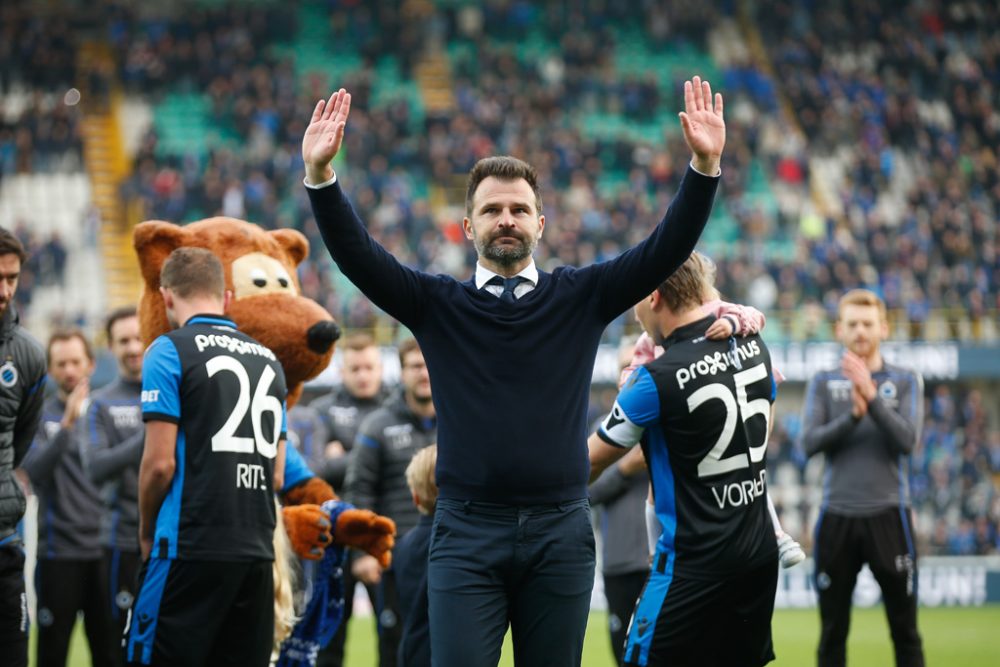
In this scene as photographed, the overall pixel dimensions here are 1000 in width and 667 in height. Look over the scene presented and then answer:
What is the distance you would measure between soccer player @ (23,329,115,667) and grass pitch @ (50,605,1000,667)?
1.51 meters

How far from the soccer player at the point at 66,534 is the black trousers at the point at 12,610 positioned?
2310 mm

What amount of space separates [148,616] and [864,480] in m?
4.50

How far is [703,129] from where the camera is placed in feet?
12.9

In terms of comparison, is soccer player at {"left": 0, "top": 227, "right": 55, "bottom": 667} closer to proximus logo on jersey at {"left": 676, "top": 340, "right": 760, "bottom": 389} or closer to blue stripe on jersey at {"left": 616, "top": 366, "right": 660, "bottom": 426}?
blue stripe on jersey at {"left": 616, "top": 366, "right": 660, "bottom": 426}

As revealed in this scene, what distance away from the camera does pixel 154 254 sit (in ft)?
19.1

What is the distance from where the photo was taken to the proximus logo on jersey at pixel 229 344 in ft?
15.5

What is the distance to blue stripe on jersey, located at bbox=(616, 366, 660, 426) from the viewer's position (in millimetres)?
4625

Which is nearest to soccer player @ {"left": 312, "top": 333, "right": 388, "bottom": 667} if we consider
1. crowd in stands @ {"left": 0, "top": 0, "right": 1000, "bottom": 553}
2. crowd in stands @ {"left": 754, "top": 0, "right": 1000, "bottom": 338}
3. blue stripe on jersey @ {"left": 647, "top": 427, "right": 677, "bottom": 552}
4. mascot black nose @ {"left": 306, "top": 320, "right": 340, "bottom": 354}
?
mascot black nose @ {"left": 306, "top": 320, "right": 340, "bottom": 354}

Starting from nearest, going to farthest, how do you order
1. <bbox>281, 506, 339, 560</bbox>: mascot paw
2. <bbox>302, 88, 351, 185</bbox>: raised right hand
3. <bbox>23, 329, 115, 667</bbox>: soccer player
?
<bbox>302, 88, 351, 185</bbox>: raised right hand
<bbox>281, 506, 339, 560</bbox>: mascot paw
<bbox>23, 329, 115, 667</bbox>: soccer player

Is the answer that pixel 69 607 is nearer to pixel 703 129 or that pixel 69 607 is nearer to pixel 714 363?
pixel 714 363

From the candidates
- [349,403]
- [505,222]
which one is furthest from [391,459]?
[505,222]

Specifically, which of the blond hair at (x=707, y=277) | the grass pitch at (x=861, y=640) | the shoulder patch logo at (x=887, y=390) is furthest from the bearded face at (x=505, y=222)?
the grass pitch at (x=861, y=640)

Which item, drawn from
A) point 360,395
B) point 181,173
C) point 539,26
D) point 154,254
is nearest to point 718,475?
point 154,254

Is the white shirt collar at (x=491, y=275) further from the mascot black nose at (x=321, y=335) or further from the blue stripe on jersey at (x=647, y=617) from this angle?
the mascot black nose at (x=321, y=335)
